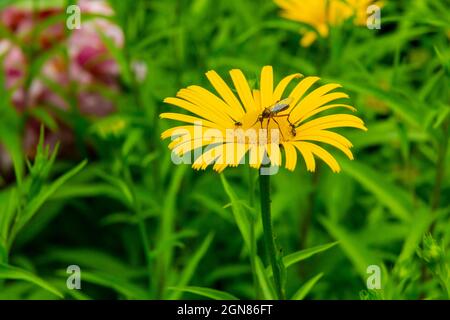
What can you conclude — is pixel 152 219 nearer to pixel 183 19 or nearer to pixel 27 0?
pixel 183 19

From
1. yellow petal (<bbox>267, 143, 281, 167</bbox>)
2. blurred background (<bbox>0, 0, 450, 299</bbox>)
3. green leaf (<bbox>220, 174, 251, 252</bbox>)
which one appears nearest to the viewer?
yellow petal (<bbox>267, 143, 281, 167</bbox>)

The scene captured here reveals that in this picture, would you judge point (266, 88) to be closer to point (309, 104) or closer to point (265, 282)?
point (309, 104)

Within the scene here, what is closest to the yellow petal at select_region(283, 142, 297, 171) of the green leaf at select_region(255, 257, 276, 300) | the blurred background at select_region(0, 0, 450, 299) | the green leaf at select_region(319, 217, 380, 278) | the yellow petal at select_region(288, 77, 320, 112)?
the yellow petal at select_region(288, 77, 320, 112)

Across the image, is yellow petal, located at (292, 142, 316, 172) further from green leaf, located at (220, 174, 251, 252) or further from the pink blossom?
the pink blossom

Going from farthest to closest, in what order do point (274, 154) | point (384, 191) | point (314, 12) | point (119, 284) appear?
point (314, 12)
point (384, 191)
point (119, 284)
point (274, 154)

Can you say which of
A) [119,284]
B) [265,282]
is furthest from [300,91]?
[119,284]

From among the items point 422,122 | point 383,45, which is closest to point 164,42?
point 383,45
